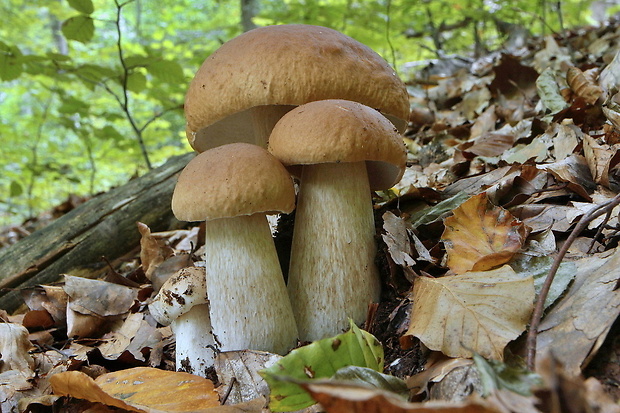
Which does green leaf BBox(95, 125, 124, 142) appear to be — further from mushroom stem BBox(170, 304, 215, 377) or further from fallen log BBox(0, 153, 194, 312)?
mushroom stem BBox(170, 304, 215, 377)

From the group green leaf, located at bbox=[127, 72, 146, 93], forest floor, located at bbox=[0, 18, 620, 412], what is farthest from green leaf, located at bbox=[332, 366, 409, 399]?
green leaf, located at bbox=[127, 72, 146, 93]

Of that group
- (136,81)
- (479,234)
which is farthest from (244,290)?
(136,81)

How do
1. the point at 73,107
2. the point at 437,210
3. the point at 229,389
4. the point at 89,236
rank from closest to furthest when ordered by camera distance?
the point at 229,389 < the point at 437,210 < the point at 89,236 < the point at 73,107

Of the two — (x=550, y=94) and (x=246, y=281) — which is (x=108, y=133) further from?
(x=550, y=94)

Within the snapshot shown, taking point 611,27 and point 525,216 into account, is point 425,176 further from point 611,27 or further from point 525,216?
point 611,27

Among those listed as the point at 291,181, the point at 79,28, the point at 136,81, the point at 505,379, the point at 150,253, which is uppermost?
the point at 79,28

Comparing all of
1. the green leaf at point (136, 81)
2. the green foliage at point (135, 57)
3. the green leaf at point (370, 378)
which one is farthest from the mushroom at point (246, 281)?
the green leaf at point (136, 81)
